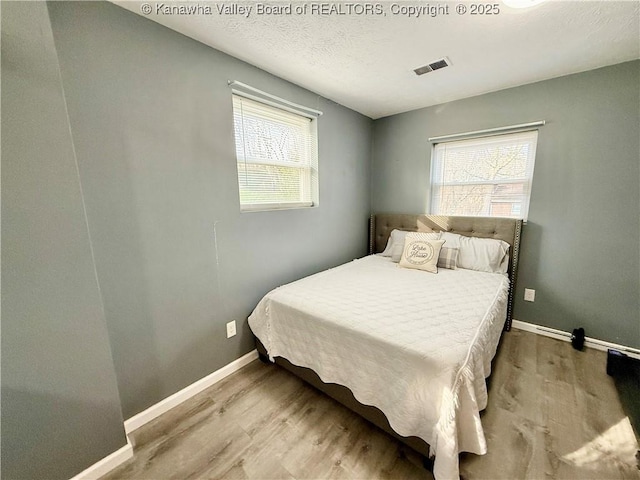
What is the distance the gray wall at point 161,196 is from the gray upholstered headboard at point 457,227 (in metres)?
1.59

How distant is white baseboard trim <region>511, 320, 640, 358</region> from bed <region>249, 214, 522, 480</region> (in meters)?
0.17

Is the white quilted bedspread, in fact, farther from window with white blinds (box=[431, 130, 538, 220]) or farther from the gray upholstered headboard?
window with white blinds (box=[431, 130, 538, 220])

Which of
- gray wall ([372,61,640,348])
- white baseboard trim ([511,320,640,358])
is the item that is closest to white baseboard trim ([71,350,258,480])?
white baseboard trim ([511,320,640,358])

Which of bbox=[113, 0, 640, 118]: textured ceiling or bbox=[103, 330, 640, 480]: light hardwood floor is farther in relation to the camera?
bbox=[113, 0, 640, 118]: textured ceiling

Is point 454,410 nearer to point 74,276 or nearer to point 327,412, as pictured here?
point 327,412

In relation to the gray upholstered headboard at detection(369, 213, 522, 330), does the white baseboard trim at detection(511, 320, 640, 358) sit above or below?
below

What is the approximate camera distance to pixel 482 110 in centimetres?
248

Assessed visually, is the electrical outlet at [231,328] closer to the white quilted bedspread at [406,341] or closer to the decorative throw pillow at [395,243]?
the white quilted bedspread at [406,341]

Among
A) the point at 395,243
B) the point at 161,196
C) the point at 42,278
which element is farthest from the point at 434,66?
the point at 42,278

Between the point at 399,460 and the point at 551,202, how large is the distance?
2.46 m

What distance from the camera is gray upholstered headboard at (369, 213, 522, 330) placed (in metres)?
2.42

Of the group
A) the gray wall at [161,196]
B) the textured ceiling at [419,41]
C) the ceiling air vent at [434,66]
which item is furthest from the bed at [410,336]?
the ceiling air vent at [434,66]

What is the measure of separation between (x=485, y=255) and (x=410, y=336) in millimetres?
1648

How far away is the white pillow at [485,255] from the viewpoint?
237 cm
